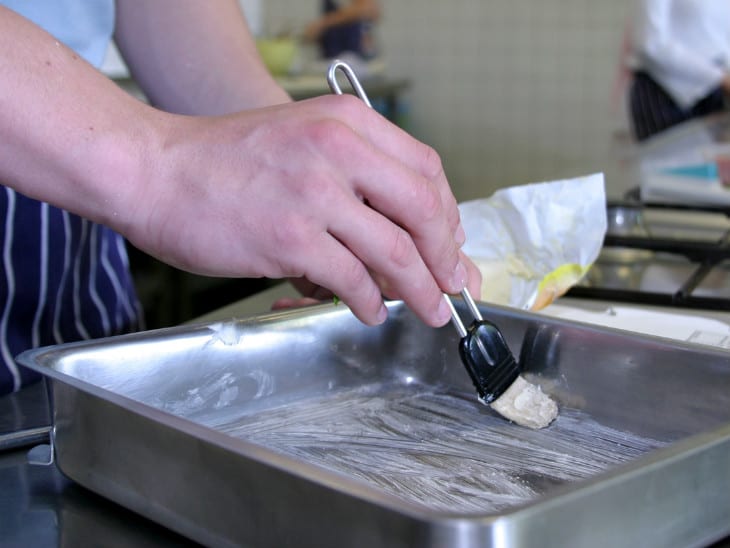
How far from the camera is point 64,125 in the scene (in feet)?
1.55

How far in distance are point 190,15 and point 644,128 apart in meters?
1.90

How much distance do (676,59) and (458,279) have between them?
82.1 inches

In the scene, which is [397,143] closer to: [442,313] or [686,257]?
[442,313]

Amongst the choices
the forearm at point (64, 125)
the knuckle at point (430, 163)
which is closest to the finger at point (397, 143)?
the knuckle at point (430, 163)

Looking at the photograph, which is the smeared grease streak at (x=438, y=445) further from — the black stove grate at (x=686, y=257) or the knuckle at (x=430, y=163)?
the black stove grate at (x=686, y=257)

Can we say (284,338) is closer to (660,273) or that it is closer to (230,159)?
(230,159)

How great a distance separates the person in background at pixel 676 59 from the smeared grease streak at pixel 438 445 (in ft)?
6.71

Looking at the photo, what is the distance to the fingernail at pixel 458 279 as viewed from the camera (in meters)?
0.56

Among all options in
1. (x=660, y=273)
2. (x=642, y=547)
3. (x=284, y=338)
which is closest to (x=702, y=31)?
(x=660, y=273)

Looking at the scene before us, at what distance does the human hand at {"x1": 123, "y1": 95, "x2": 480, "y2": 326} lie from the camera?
470mm

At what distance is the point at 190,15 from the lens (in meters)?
0.86

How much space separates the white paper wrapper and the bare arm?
0.31m

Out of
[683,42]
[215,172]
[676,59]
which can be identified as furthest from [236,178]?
[683,42]

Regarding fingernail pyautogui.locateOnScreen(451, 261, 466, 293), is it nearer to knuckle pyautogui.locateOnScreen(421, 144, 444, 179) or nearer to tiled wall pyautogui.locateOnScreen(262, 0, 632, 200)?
knuckle pyautogui.locateOnScreen(421, 144, 444, 179)
